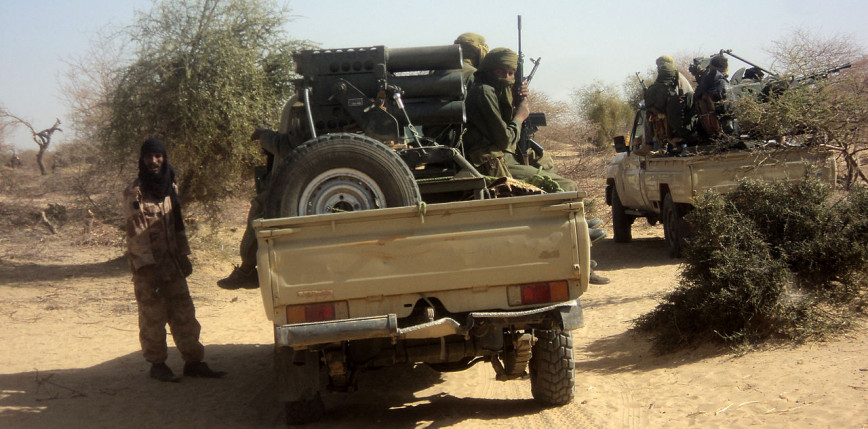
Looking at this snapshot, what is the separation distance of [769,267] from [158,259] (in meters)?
A: 4.56

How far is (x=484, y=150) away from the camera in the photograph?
6.88 metres

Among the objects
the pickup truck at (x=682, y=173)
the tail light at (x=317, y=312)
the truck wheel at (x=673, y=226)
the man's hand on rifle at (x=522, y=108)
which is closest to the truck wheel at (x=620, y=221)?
the pickup truck at (x=682, y=173)

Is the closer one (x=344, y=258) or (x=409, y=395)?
(x=344, y=258)

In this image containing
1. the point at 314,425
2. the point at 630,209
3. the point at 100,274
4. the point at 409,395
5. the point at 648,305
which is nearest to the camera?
the point at 314,425

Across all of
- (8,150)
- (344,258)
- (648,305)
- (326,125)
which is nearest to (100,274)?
(326,125)

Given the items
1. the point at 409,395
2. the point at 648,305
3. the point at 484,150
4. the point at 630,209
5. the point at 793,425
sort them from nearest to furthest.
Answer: the point at 793,425 < the point at 409,395 < the point at 484,150 < the point at 648,305 < the point at 630,209

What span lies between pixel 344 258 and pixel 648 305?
15.6ft

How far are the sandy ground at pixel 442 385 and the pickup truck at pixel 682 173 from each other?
117 centimetres

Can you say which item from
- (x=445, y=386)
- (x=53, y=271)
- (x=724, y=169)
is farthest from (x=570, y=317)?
(x=53, y=271)

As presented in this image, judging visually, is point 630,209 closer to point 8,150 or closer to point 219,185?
point 219,185

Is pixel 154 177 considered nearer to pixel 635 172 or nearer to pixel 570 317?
pixel 570 317

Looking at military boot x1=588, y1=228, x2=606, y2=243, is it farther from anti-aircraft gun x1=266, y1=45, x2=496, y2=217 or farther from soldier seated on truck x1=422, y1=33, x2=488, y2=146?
soldier seated on truck x1=422, y1=33, x2=488, y2=146

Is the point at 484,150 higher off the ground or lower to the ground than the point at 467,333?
higher

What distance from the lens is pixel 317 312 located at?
462cm
